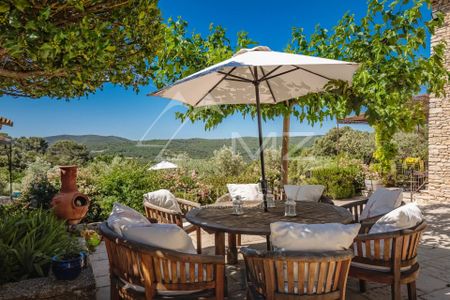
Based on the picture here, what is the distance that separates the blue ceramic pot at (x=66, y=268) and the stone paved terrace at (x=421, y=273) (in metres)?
0.69

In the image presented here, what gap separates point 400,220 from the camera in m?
2.70

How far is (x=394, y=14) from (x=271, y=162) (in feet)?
24.6

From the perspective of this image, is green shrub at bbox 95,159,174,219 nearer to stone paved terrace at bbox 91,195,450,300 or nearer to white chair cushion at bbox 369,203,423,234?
stone paved terrace at bbox 91,195,450,300

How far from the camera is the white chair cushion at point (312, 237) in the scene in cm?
216

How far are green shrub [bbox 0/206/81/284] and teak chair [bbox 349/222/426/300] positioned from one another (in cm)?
247

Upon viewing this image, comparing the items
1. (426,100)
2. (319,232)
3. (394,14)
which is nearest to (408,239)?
(319,232)

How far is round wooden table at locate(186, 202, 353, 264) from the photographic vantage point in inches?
118

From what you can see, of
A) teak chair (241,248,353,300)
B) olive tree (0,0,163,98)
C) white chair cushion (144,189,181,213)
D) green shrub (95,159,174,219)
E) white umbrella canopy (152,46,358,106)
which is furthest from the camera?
green shrub (95,159,174,219)

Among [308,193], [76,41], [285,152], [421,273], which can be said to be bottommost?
[421,273]

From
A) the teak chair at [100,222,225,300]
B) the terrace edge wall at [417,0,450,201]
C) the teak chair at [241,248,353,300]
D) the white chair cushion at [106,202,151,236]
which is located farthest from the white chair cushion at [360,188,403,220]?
the terrace edge wall at [417,0,450,201]

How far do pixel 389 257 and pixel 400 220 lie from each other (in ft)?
1.03

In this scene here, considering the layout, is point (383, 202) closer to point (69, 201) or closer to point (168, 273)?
point (168, 273)

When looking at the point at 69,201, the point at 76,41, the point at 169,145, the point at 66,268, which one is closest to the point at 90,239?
the point at 69,201

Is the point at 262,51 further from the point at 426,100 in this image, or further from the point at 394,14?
the point at 426,100
